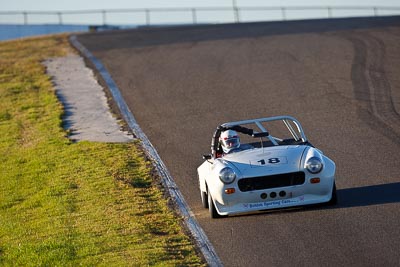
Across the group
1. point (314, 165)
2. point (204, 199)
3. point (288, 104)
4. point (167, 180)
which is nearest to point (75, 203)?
point (167, 180)

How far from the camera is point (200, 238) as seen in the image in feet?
36.5

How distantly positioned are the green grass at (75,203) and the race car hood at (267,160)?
1.12 meters

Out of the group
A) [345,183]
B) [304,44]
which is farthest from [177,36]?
[345,183]

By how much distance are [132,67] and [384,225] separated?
17700mm

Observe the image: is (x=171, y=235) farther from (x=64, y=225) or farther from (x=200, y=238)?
(x=64, y=225)

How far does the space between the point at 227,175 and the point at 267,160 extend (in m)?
0.57

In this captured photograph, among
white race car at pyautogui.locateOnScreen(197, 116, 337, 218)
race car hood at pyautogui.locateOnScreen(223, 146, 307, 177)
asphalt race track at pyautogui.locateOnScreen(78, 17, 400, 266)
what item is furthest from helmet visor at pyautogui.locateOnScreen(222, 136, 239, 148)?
asphalt race track at pyautogui.locateOnScreen(78, 17, 400, 266)

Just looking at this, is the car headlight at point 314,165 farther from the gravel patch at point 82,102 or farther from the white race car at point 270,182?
the gravel patch at point 82,102

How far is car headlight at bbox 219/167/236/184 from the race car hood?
13 cm

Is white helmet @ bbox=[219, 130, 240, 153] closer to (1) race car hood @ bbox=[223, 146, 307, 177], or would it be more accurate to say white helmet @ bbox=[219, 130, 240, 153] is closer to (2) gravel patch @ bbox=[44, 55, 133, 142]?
(1) race car hood @ bbox=[223, 146, 307, 177]

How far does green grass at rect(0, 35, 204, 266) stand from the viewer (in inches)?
422

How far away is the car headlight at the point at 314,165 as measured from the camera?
38.6 ft

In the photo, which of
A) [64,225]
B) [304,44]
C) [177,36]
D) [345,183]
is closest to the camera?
[64,225]

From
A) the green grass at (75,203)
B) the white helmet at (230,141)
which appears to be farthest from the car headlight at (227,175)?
the white helmet at (230,141)
